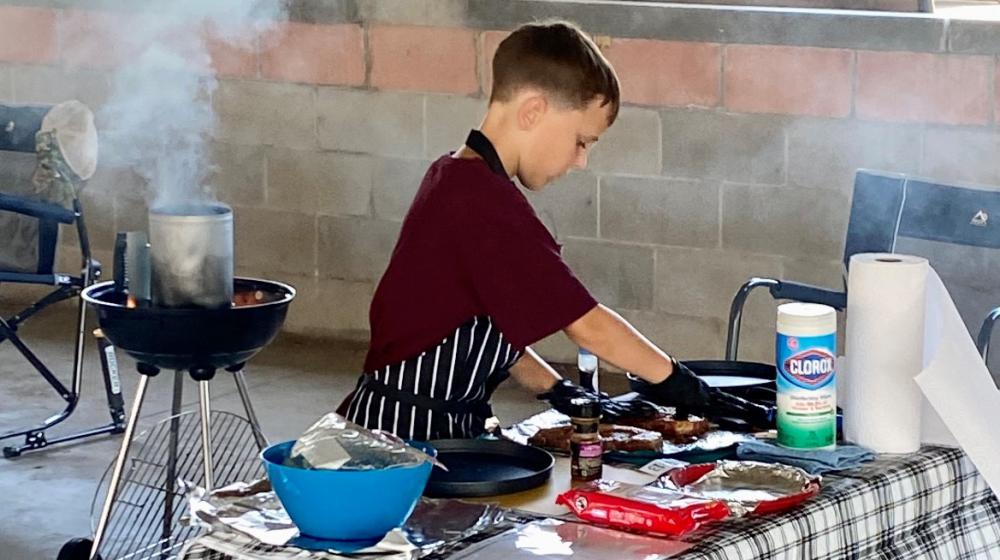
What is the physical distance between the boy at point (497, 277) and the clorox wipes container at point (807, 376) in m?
0.18

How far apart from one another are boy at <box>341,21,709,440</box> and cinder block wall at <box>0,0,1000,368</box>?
2.56 metres

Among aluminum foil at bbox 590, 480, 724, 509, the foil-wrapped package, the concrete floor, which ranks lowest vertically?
the concrete floor

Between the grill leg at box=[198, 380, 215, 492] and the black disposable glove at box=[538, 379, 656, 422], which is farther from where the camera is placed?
the grill leg at box=[198, 380, 215, 492]

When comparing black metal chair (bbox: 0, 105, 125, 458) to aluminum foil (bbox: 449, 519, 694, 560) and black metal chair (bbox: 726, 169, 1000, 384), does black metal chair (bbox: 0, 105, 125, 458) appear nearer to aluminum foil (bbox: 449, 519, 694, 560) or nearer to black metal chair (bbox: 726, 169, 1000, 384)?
Result: black metal chair (bbox: 726, 169, 1000, 384)

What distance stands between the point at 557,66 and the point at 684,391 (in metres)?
0.51

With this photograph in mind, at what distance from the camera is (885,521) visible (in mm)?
2152

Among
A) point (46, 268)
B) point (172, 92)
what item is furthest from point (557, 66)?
point (172, 92)

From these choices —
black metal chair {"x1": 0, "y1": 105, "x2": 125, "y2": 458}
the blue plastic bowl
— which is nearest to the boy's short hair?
the blue plastic bowl

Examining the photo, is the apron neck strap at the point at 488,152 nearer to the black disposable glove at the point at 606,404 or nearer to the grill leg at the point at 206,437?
the black disposable glove at the point at 606,404

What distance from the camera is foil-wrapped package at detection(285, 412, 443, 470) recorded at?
1.84m

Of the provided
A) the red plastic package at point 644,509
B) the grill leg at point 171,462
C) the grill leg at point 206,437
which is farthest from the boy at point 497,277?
the grill leg at point 171,462

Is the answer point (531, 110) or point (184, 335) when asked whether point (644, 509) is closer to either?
point (531, 110)

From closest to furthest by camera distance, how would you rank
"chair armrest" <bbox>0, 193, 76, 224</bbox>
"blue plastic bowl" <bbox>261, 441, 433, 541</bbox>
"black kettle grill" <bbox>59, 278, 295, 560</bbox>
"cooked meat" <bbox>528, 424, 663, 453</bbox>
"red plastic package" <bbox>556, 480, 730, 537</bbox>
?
"blue plastic bowl" <bbox>261, 441, 433, 541</bbox> < "red plastic package" <bbox>556, 480, 730, 537</bbox> < "cooked meat" <bbox>528, 424, 663, 453</bbox> < "black kettle grill" <bbox>59, 278, 295, 560</bbox> < "chair armrest" <bbox>0, 193, 76, 224</bbox>

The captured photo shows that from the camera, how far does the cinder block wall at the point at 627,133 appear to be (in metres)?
4.86
